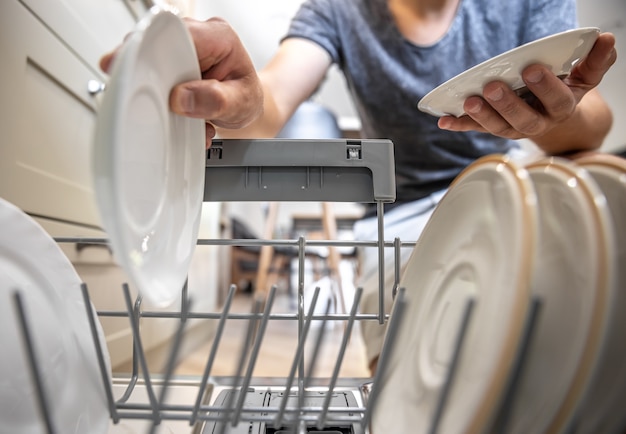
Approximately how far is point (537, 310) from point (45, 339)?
0.32 metres

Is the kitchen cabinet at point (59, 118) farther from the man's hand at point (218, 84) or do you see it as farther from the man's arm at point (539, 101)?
the man's arm at point (539, 101)

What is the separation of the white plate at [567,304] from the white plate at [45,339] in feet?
0.99

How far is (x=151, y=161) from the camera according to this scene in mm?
292

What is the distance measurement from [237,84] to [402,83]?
1.84 feet

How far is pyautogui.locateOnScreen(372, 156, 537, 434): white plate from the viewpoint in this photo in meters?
0.19

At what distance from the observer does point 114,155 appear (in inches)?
7.9

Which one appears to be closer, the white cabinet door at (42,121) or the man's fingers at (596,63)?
the man's fingers at (596,63)

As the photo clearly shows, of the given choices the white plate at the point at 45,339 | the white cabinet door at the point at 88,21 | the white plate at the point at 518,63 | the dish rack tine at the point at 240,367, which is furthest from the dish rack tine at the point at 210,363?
the white cabinet door at the point at 88,21

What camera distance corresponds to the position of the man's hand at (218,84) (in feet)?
1.05

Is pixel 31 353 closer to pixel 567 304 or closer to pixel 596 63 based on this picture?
pixel 567 304

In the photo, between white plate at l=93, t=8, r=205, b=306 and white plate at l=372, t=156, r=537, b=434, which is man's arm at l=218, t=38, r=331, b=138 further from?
white plate at l=372, t=156, r=537, b=434

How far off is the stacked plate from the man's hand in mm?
202

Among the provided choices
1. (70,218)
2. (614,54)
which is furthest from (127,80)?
(70,218)

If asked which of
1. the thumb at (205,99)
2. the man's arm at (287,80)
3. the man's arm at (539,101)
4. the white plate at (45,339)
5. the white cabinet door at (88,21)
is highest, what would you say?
the white cabinet door at (88,21)
